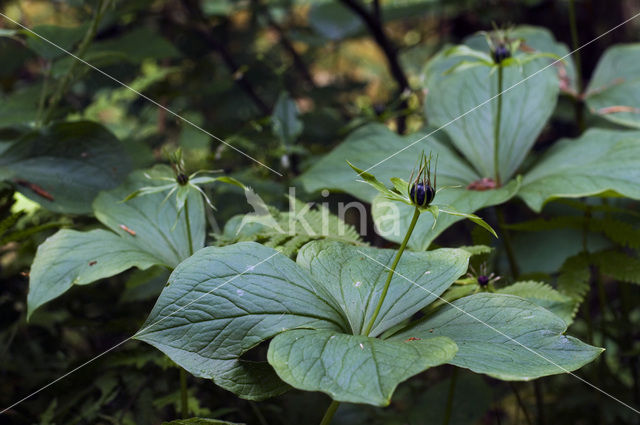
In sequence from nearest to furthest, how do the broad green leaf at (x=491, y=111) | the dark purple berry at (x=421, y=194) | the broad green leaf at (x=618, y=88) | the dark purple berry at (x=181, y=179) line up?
the dark purple berry at (x=421, y=194)
the dark purple berry at (x=181, y=179)
the broad green leaf at (x=491, y=111)
the broad green leaf at (x=618, y=88)

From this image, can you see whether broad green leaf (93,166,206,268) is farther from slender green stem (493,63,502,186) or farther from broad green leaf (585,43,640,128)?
broad green leaf (585,43,640,128)

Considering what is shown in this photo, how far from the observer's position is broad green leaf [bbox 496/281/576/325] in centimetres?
112

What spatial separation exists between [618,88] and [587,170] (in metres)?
0.63

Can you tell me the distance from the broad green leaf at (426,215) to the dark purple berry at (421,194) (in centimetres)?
34

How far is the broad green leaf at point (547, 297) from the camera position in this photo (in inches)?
43.9

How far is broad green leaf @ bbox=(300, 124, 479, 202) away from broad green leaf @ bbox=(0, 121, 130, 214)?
54 centimetres

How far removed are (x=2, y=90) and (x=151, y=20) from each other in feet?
2.74

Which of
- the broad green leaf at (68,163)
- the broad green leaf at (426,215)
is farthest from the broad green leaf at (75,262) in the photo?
the broad green leaf at (426,215)

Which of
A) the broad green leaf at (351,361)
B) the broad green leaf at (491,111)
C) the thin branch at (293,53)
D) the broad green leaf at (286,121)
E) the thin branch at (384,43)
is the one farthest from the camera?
the thin branch at (293,53)

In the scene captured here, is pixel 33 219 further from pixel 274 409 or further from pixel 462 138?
pixel 462 138

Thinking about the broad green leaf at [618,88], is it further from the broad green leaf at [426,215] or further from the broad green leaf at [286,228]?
the broad green leaf at [286,228]

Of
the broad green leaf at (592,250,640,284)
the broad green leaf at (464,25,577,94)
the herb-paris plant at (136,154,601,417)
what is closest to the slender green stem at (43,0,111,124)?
the herb-paris plant at (136,154,601,417)

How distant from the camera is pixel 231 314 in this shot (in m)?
0.87

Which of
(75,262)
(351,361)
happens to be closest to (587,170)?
(351,361)
